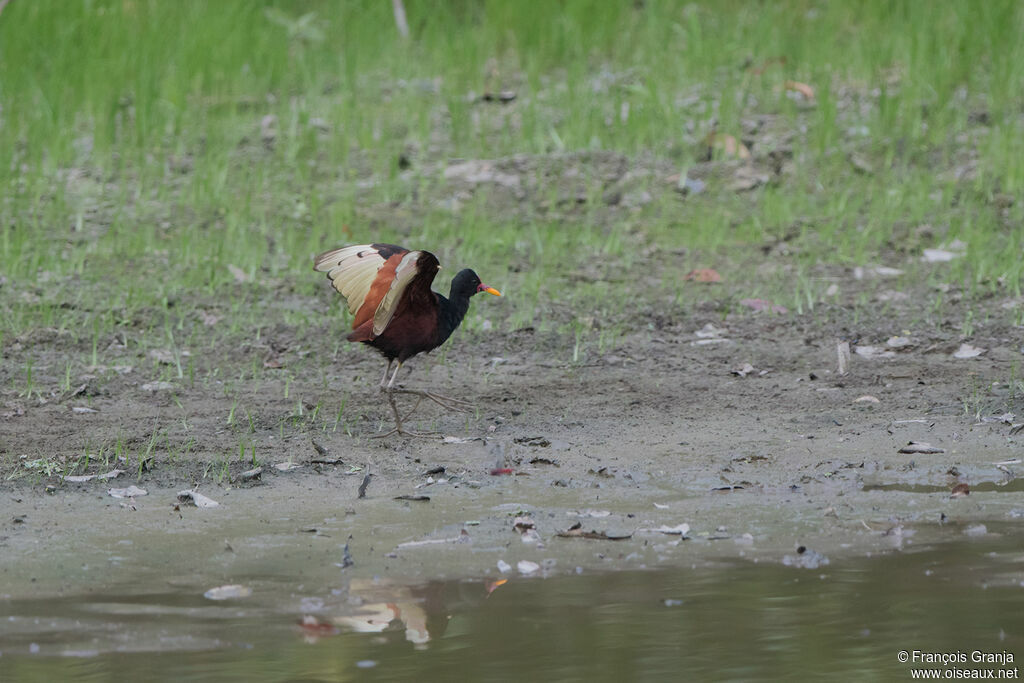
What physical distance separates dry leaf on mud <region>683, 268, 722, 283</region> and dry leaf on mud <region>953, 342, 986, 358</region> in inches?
67.4

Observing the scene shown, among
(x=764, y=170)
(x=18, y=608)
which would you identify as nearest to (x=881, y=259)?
(x=764, y=170)

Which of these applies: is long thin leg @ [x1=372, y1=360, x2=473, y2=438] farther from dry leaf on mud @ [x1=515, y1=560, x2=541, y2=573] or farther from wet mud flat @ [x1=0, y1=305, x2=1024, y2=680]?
dry leaf on mud @ [x1=515, y1=560, x2=541, y2=573]

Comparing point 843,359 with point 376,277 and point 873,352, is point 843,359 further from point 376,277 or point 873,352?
point 376,277

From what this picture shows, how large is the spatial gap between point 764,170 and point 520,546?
567 centimetres

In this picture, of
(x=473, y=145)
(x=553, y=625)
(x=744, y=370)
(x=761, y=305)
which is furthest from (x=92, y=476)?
(x=473, y=145)

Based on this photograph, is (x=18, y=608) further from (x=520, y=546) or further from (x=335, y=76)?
(x=335, y=76)

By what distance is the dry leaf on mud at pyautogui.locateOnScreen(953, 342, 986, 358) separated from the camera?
6555 mm

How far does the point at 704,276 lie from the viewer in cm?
805

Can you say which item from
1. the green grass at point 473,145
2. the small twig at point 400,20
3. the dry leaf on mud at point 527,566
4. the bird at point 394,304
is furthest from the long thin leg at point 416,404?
the small twig at point 400,20

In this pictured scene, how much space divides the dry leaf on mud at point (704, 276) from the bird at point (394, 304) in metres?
2.25

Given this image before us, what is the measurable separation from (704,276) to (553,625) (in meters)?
4.77

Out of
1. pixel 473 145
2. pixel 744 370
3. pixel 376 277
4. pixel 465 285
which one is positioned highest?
pixel 473 145

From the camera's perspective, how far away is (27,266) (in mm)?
8016

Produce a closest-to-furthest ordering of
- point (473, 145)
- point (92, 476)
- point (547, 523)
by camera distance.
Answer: point (547, 523)
point (92, 476)
point (473, 145)
